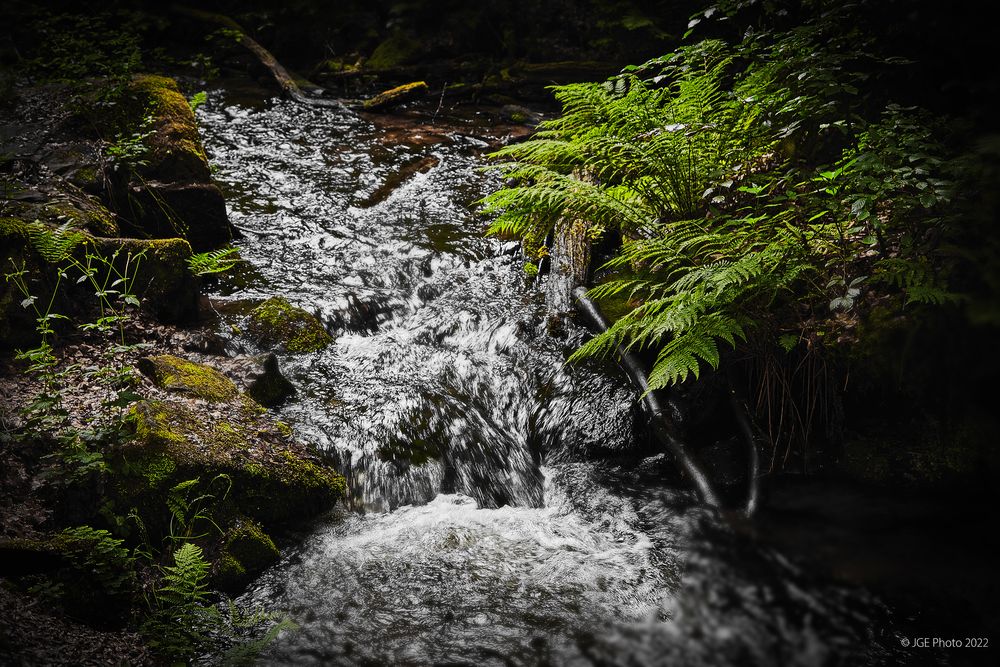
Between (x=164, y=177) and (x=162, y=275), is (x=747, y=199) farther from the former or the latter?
(x=164, y=177)

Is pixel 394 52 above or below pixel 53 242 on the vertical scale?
above

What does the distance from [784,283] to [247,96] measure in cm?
1114

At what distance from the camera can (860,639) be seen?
2.42m

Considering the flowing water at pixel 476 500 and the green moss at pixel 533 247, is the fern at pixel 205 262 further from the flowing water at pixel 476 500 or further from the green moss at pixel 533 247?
the green moss at pixel 533 247

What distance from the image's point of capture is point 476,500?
12.3 ft

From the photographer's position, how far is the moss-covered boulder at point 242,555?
289 cm

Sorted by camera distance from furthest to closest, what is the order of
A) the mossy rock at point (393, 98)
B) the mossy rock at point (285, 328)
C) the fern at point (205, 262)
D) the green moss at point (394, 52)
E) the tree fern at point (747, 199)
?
the green moss at point (394, 52), the mossy rock at point (393, 98), the mossy rock at point (285, 328), the fern at point (205, 262), the tree fern at point (747, 199)

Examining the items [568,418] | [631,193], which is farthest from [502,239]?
[568,418]

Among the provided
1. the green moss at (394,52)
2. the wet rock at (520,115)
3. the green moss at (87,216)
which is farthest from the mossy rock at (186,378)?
the green moss at (394,52)

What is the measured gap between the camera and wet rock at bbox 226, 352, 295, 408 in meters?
4.14

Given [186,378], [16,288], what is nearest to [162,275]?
[16,288]

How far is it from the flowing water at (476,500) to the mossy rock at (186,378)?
1.67ft

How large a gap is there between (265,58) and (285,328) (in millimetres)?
9741

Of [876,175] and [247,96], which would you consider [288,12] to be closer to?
[247,96]
